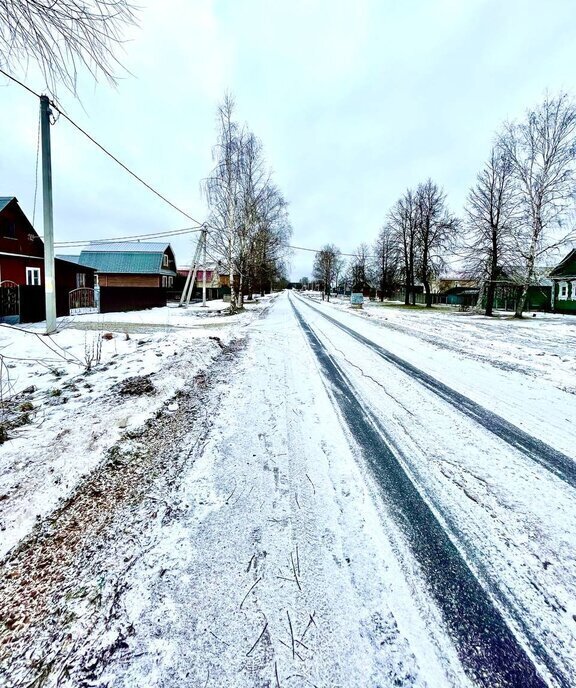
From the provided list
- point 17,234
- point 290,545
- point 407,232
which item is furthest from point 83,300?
point 407,232

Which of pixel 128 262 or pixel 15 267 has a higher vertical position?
pixel 128 262

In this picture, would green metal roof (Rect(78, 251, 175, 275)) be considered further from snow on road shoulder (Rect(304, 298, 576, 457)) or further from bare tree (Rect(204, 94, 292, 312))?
snow on road shoulder (Rect(304, 298, 576, 457))

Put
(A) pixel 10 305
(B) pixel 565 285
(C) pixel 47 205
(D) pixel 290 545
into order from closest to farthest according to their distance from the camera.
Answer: (D) pixel 290 545, (C) pixel 47 205, (A) pixel 10 305, (B) pixel 565 285

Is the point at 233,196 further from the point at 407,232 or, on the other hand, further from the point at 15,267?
the point at 407,232

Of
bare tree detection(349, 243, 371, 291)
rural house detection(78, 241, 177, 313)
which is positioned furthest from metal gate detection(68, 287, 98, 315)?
bare tree detection(349, 243, 371, 291)

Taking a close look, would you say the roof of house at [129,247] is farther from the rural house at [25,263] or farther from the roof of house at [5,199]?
the roof of house at [5,199]

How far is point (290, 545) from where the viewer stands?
203 cm

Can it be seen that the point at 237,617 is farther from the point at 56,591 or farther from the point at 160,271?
the point at 160,271

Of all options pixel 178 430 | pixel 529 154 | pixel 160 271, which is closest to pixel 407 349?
pixel 178 430

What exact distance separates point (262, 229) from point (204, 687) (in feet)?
92.3

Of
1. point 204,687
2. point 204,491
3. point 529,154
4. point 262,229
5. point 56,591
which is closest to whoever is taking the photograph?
point 204,687

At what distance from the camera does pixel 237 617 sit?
1.57 m

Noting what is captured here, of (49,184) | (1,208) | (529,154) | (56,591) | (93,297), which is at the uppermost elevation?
(529,154)

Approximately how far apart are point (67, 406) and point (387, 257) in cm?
4284
